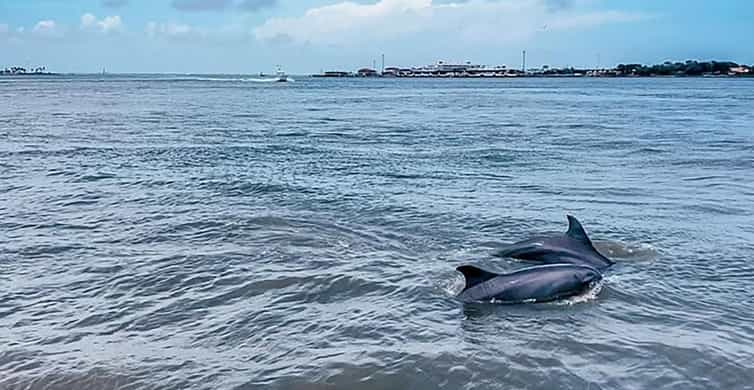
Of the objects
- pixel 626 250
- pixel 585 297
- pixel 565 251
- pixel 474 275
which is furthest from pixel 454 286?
pixel 626 250

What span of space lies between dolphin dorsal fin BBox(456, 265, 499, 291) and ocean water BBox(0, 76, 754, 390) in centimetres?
35

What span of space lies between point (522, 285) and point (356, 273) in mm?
2580

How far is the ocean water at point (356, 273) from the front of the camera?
24.5ft

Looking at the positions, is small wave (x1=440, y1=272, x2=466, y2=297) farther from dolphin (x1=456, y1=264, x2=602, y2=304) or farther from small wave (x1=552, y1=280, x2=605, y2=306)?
small wave (x1=552, y1=280, x2=605, y2=306)

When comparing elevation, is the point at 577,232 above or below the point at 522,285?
above

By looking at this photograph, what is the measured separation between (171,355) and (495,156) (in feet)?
61.8

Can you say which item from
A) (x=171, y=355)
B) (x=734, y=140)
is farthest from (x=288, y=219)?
(x=734, y=140)

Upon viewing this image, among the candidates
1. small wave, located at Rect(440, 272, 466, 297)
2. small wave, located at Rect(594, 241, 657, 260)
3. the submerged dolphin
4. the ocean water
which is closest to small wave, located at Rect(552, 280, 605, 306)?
the ocean water

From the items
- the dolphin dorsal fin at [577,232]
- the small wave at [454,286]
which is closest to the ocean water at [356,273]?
the small wave at [454,286]

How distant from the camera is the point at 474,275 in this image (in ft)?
30.9

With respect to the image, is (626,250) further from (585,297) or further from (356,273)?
(356,273)

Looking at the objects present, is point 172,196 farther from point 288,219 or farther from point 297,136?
point 297,136

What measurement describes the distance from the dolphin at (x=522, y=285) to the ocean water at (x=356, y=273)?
221 mm

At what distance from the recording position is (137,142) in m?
29.6
